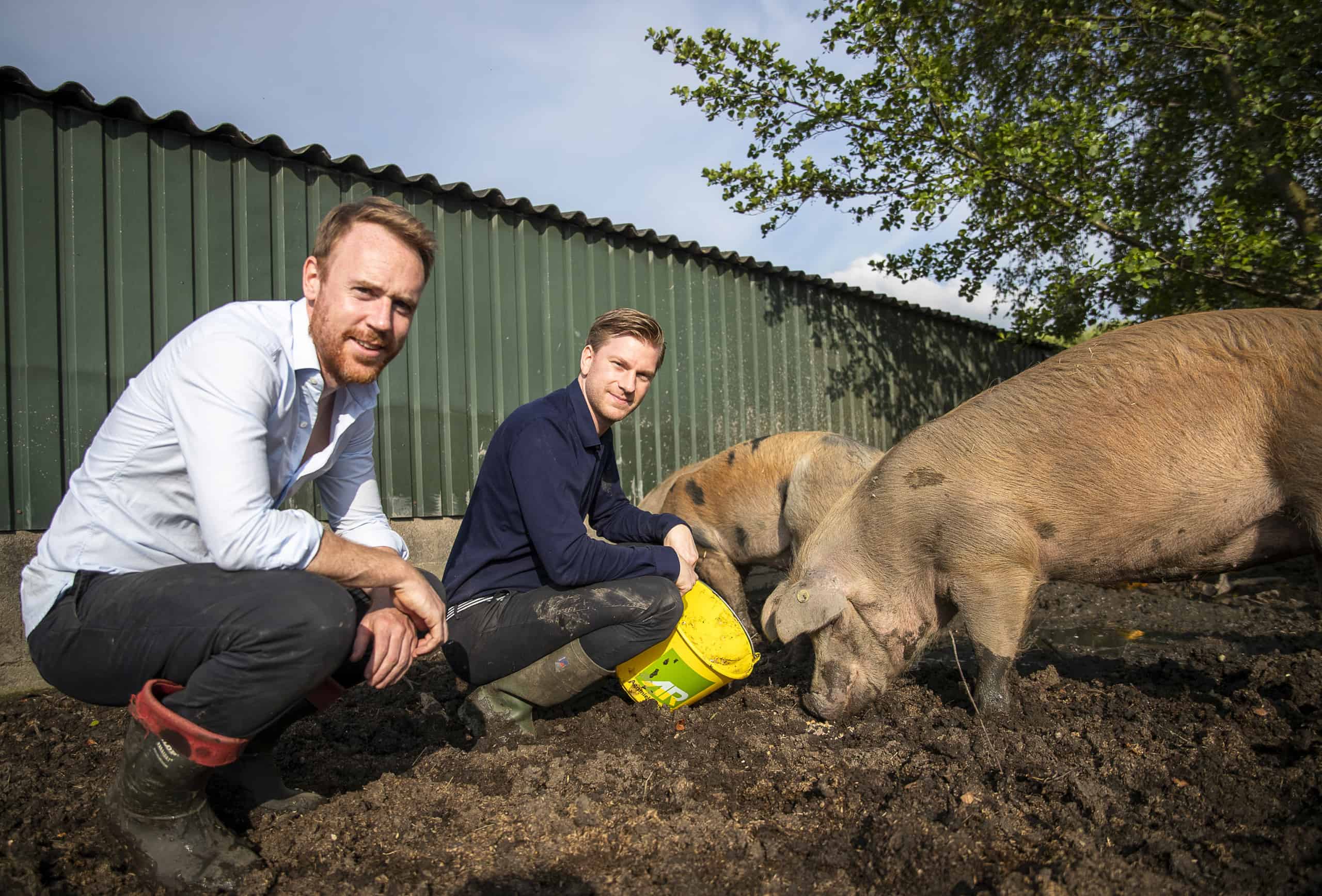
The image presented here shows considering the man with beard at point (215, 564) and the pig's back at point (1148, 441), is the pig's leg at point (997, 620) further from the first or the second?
the man with beard at point (215, 564)

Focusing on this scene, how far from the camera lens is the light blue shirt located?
79.1 inches

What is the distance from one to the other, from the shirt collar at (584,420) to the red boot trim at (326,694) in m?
1.32

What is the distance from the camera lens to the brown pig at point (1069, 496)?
313 cm

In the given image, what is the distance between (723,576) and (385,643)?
424 centimetres

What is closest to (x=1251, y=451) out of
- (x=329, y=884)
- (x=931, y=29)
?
(x=329, y=884)

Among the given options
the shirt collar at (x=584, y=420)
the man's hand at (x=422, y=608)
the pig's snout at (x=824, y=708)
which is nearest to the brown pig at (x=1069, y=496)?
the pig's snout at (x=824, y=708)

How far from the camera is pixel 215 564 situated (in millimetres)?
2191

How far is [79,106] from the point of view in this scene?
4641 mm

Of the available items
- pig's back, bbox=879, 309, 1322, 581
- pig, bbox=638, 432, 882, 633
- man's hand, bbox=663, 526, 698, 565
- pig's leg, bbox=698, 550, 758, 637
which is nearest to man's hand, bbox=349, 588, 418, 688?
man's hand, bbox=663, 526, 698, 565

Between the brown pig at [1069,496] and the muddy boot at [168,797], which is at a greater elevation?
the brown pig at [1069,496]

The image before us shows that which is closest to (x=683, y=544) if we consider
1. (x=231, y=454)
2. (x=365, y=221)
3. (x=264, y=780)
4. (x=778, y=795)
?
(x=778, y=795)

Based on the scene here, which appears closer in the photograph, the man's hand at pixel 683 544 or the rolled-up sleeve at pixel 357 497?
the rolled-up sleeve at pixel 357 497

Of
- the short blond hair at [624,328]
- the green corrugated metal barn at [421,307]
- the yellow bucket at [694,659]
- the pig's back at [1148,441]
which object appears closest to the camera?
the pig's back at [1148,441]

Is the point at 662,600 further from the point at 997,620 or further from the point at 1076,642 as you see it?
the point at 1076,642
